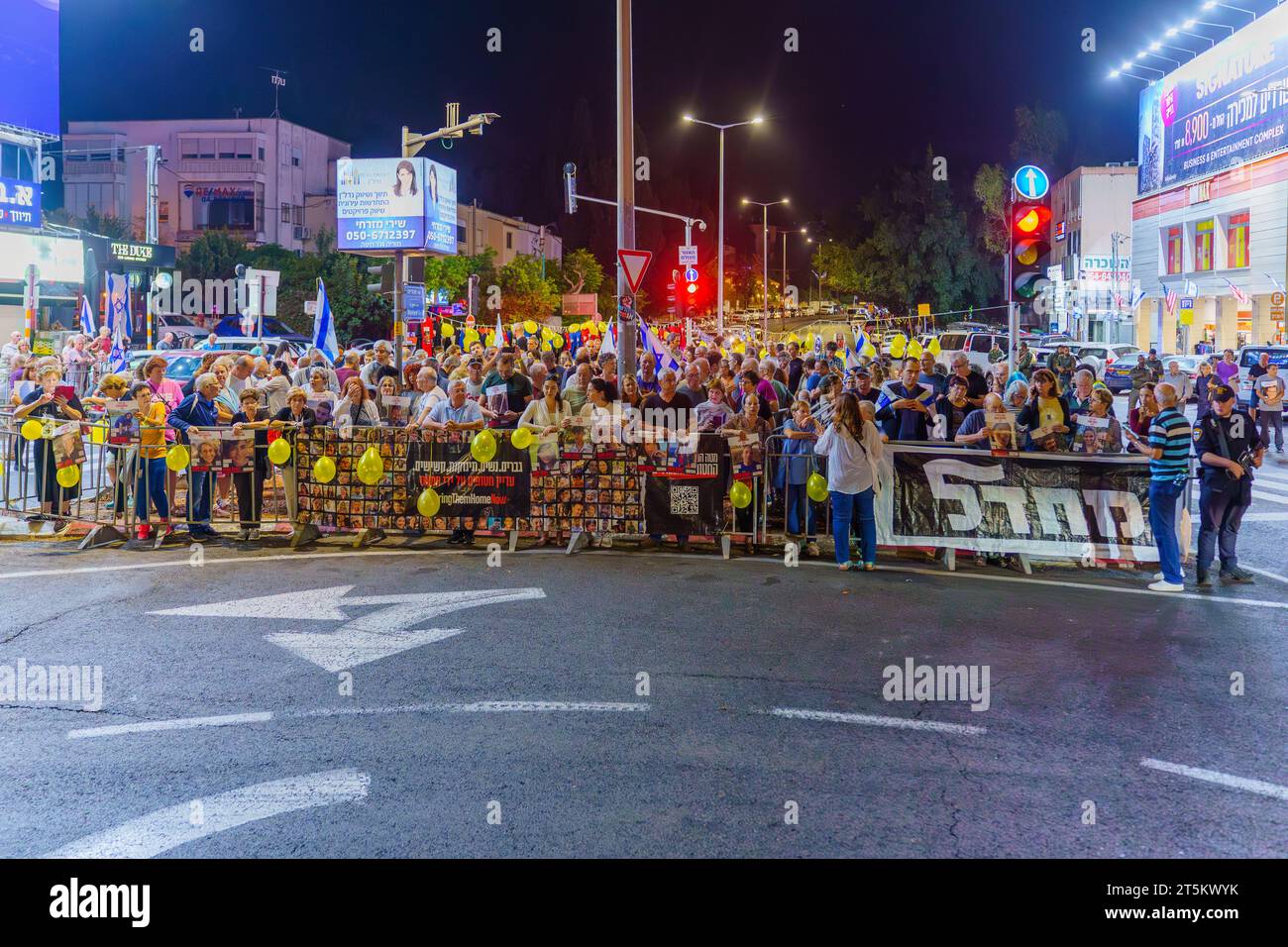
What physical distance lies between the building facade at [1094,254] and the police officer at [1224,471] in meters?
56.4

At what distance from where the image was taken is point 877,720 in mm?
6633

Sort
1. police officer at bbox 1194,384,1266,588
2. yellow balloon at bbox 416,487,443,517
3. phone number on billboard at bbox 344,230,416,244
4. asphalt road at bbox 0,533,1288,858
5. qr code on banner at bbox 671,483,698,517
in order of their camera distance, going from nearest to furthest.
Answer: asphalt road at bbox 0,533,1288,858 → police officer at bbox 1194,384,1266,588 → qr code on banner at bbox 671,483,698,517 → yellow balloon at bbox 416,487,443,517 → phone number on billboard at bbox 344,230,416,244

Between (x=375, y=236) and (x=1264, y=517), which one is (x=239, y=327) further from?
(x=1264, y=517)

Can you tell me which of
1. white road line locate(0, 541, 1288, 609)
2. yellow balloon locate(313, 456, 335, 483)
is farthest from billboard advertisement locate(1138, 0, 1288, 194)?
yellow balloon locate(313, 456, 335, 483)

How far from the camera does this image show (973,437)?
12.2 meters

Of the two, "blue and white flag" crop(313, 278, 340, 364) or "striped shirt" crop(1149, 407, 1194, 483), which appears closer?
"striped shirt" crop(1149, 407, 1194, 483)

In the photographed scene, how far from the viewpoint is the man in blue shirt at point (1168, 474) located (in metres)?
10.4

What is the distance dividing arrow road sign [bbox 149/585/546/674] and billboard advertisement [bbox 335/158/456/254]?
2210 centimetres

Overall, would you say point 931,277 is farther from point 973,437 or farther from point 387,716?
point 387,716

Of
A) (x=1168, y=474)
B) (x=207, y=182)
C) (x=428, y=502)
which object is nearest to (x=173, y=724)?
(x=428, y=502)

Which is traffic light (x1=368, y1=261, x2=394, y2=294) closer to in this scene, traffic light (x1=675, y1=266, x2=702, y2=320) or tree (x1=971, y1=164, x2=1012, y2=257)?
traffic light (x1=675, y1=266, x2=702, y2=320)

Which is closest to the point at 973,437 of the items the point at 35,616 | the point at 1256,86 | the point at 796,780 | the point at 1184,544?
the point at 1184,544

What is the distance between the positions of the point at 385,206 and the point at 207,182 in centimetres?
4159

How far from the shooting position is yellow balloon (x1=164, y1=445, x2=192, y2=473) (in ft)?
40.5
